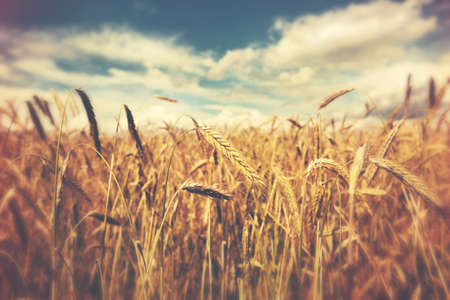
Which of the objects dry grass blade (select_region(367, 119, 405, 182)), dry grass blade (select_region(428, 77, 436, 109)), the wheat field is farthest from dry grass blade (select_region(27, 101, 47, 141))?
dry grass blade (select_region(428, 77, 436, 109))

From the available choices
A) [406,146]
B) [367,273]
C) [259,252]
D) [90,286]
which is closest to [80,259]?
[90,286]

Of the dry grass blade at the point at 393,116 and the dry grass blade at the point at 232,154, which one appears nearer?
the dry grass blade at the point at 232,154

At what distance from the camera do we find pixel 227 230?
4.84 ft

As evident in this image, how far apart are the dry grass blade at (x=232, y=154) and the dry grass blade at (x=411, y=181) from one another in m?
0.49

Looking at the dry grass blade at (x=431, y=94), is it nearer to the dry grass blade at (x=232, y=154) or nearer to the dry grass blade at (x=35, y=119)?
the dry grass blade at (x=232, y=154)

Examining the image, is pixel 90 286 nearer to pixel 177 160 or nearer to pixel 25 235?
pixel 25 235

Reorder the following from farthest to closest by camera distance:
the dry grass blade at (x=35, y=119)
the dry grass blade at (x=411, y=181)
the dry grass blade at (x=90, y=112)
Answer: the dry grass blade at (x=35, y=119), the dry grass blade at (x=90, y=112), the dry grass blade at (x=411, y=181)

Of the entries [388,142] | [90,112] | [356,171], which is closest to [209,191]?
[356,171]

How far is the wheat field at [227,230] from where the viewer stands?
980 millimetres

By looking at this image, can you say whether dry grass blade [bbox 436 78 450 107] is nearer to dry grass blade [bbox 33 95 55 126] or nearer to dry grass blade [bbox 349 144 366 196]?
dry grass blade [bbox 349 144 366 196]

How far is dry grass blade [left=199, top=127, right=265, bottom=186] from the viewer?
3.04 ft

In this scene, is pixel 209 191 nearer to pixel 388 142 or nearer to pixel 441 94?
pixel 388 142

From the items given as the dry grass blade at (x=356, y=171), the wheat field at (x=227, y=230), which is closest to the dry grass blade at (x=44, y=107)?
the wheat field at (x=227, y=230)

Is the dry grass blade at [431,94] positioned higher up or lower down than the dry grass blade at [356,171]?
higher up
